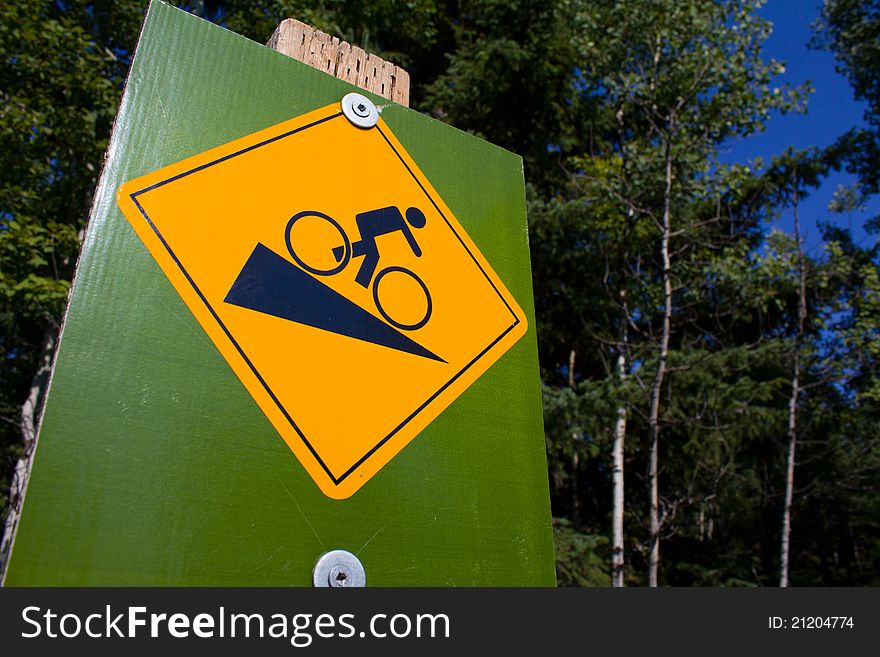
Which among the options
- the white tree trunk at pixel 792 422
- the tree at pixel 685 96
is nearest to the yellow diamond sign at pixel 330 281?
the tree at pixel 685 96

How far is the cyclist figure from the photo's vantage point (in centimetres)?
138

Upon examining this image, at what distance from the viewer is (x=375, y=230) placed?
1445 mm

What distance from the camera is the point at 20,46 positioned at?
23.9 ft

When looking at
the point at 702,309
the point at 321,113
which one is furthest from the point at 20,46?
the point at 702,309

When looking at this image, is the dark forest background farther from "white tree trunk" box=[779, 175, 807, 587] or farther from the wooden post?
the wooden post

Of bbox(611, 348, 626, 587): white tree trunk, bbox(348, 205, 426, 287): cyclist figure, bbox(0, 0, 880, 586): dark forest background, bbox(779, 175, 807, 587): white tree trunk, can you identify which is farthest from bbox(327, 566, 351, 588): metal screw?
bbox(779, 175, 807, 587): white tree trunk

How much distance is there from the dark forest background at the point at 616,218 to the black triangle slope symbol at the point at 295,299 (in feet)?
19.1

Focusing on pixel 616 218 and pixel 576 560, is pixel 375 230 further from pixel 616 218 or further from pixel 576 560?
pixel 616 218

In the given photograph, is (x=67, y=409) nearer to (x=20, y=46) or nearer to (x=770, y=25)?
(x=20, y=46)

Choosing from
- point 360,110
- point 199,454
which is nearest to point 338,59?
point 360,110

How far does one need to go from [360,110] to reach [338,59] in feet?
0.66

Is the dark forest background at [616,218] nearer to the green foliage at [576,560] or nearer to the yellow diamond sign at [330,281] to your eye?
the green foliage at [576,560]
